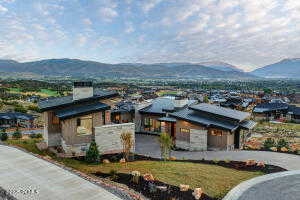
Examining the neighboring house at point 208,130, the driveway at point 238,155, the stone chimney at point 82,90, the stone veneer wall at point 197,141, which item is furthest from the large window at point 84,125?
the stone veneer wall at point 197,141

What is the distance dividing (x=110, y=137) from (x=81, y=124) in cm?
304

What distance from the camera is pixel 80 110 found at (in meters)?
25.8

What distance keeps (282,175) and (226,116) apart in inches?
443

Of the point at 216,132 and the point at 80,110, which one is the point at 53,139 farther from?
the point at 216,132

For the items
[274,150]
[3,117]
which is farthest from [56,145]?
[3,117]

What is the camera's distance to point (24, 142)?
91.8 feet

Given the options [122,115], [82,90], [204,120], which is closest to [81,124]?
[82,90]

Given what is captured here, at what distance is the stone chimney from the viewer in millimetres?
27156

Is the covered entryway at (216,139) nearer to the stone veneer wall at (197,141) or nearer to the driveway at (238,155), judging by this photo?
the stone veneer wall at (197,141)

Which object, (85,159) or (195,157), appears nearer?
(85,159)

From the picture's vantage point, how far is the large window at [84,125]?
2566cm

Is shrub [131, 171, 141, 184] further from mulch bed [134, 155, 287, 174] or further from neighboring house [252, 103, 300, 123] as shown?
neighboring house [252, 103, 300, 123]

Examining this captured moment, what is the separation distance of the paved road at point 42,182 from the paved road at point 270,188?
8.18 meters

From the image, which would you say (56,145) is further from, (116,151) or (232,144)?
(232,144)
